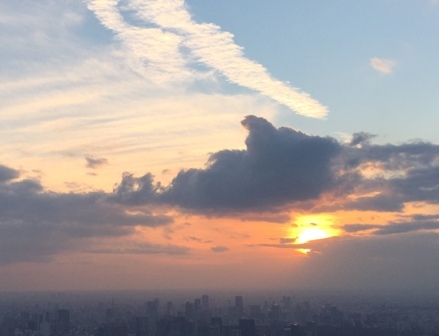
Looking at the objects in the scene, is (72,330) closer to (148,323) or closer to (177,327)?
(148,323)

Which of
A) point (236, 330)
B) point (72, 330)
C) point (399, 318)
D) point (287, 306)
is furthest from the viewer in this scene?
point (287, 306)

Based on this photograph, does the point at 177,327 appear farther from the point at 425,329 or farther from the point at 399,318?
the point at 399,318

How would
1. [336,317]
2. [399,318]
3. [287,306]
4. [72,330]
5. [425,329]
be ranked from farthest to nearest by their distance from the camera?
[287,306] < [399,318] < [336,317] < [425,329] < [72,330]

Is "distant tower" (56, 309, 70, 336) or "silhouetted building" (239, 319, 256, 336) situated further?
"distant tower" (56, 309, 70, 336)

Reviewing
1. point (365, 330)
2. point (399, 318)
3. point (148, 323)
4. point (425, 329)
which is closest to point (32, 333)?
point (148, 323)

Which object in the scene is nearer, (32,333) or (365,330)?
(32,333)

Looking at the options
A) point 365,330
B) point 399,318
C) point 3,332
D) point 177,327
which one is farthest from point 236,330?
point 399,318

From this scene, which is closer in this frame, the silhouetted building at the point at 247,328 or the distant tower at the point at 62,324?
the silhouetted building at the point at 247,328

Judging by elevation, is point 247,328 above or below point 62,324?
below

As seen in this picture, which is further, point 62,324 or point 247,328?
point 62,324
